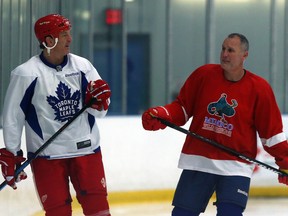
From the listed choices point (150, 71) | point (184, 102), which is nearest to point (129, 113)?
point (150, 71)

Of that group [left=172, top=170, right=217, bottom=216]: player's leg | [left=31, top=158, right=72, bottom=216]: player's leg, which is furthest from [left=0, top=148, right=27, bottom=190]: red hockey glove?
[left=172, top=170, right=217, bottom=216]: player's leg

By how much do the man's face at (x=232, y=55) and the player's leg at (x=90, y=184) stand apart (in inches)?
26.2

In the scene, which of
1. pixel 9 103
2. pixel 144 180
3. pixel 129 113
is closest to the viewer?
pixel 9 103

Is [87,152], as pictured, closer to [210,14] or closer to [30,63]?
[30,63]

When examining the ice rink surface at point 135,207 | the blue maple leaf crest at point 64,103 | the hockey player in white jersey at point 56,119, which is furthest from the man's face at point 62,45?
the ice rink surface at point 135,207

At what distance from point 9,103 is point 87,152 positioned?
383mm

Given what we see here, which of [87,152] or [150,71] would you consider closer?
[87,152]

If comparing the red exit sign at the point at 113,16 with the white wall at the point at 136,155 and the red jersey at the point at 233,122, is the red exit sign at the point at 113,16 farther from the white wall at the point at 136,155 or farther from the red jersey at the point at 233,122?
the red jersey at the point at 233,122

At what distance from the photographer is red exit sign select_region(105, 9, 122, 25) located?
713cm

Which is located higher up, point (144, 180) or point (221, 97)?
point (221, 97)

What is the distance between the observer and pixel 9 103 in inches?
140

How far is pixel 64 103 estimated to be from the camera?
11.9 ft

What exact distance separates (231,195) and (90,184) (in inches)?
22.8

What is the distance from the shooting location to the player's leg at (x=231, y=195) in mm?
3529
